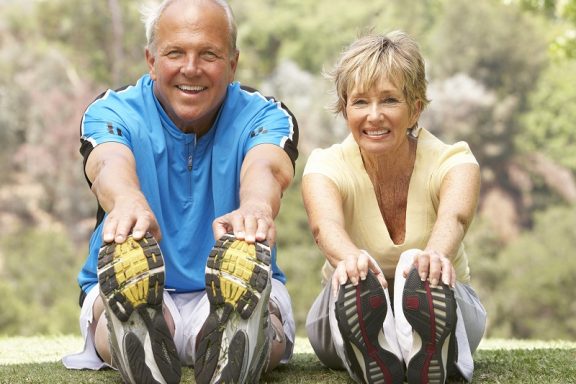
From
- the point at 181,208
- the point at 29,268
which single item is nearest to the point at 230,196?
the point at 181,208

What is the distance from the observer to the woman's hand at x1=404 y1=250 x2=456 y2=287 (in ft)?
9.95

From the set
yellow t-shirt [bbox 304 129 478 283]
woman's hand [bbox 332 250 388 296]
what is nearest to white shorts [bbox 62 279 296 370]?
yellow t-shirt [bbox 304 129 478 283]

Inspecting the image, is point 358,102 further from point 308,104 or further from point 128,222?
point 308,104

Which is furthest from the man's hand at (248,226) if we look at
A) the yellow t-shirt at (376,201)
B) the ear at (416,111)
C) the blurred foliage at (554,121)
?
the blurred foliage at (554,121)

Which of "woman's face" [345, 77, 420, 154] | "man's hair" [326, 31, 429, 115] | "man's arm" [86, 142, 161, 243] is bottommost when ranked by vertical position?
"man's arm" [86, 142, 161, 243]

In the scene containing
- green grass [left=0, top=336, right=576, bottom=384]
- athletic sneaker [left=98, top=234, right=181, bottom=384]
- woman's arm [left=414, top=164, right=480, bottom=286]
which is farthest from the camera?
green grass [left=0, top=336, right=576, bottom=384]

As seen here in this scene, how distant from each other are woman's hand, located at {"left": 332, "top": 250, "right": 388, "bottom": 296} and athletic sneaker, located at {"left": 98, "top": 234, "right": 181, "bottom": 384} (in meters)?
0.54

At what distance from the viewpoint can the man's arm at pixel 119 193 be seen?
3021 mm

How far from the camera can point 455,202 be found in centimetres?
358

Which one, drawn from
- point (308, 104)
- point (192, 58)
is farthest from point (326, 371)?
point (308, 104)

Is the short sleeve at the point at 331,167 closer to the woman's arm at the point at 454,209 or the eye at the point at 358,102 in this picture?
the eye at the point at 358,102

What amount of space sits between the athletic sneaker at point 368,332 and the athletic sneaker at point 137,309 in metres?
0.53

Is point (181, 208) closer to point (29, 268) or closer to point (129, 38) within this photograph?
point (29, 268)

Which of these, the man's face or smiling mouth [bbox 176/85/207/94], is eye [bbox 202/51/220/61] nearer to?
the man's face
